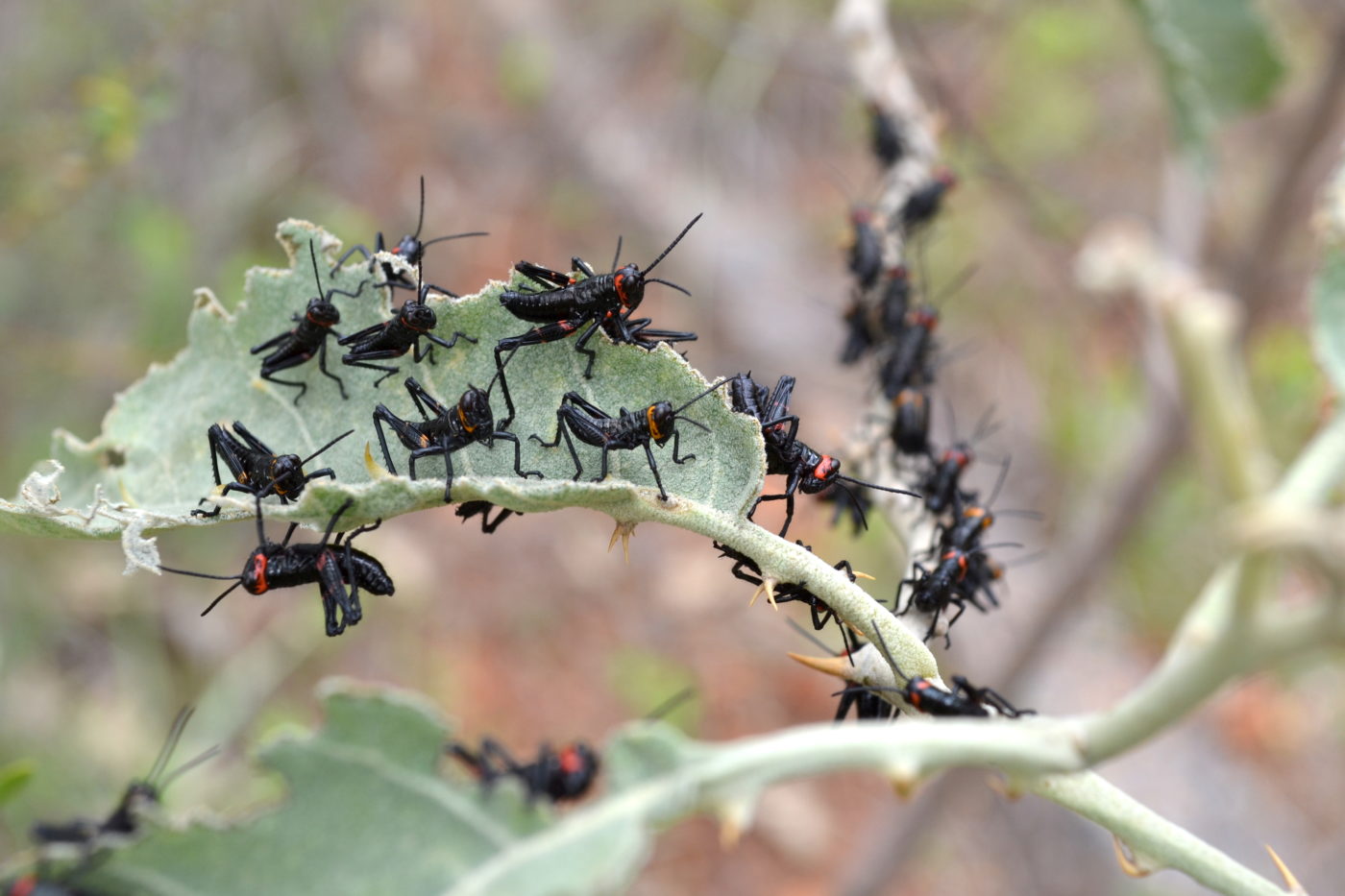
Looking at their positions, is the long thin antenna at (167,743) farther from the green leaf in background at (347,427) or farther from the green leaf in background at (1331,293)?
the green leaf in background at (1331,293)

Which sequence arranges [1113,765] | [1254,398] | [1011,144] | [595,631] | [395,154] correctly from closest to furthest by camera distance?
[1254,398], [1113,765], [595,631], [1011,144], [395,154]

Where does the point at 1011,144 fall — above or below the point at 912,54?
above

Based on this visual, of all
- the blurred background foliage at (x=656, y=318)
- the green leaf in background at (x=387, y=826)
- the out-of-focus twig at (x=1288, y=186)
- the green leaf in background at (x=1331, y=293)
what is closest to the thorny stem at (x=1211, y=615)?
the green leaf in background at (x=1331, y=293)

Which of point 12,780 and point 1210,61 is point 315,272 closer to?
point 12,780

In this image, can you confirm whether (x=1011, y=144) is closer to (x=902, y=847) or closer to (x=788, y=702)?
(x=788, y=702)

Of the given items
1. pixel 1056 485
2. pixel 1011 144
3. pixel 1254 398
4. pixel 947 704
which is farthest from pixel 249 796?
pixel 1011 144

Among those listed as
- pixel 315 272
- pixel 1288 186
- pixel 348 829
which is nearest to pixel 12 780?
pixel 348 829

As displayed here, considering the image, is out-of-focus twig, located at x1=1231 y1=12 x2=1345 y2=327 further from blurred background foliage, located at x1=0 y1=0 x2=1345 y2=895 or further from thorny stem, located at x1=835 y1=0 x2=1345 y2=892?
thorny stem, located at x1=835 y1=0 x2=1345 y2=892
